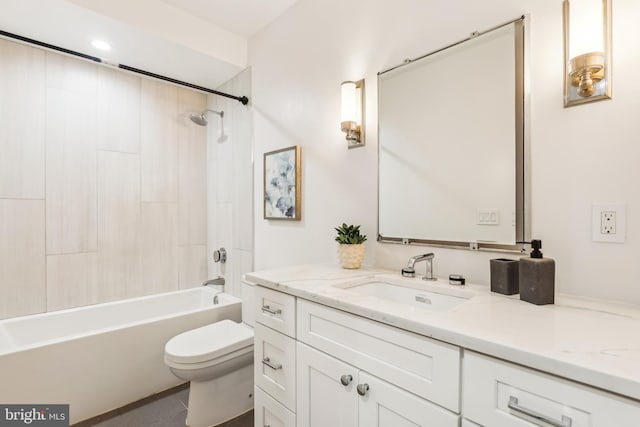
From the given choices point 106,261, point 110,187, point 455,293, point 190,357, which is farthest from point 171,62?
point 455,293

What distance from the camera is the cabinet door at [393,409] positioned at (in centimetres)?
80

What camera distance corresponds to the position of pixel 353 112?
1.68 m

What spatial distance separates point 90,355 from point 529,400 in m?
2.25

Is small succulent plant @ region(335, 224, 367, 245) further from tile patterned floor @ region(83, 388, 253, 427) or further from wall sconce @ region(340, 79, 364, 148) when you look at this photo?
tile patterned floor @ region(83, 388, 253, 427)

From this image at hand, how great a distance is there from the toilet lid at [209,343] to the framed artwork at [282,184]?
797 mm

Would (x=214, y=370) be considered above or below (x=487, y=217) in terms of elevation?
below

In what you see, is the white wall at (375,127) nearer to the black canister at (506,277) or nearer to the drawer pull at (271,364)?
the black canister at (506,277)

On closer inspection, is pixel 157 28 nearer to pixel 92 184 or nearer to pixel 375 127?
pixel 92 184

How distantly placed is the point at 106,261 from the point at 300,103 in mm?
1958

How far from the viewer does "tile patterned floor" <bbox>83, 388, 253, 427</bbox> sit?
1.86 m

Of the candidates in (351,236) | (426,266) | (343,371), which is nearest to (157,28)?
(351,236)

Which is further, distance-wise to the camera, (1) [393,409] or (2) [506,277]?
(2) [506,277]

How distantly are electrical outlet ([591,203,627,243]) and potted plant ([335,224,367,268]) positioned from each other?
87 cm

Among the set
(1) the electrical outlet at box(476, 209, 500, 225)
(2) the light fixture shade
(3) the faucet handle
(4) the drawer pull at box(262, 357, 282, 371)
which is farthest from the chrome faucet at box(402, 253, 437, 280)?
(2) the light fixture shade
